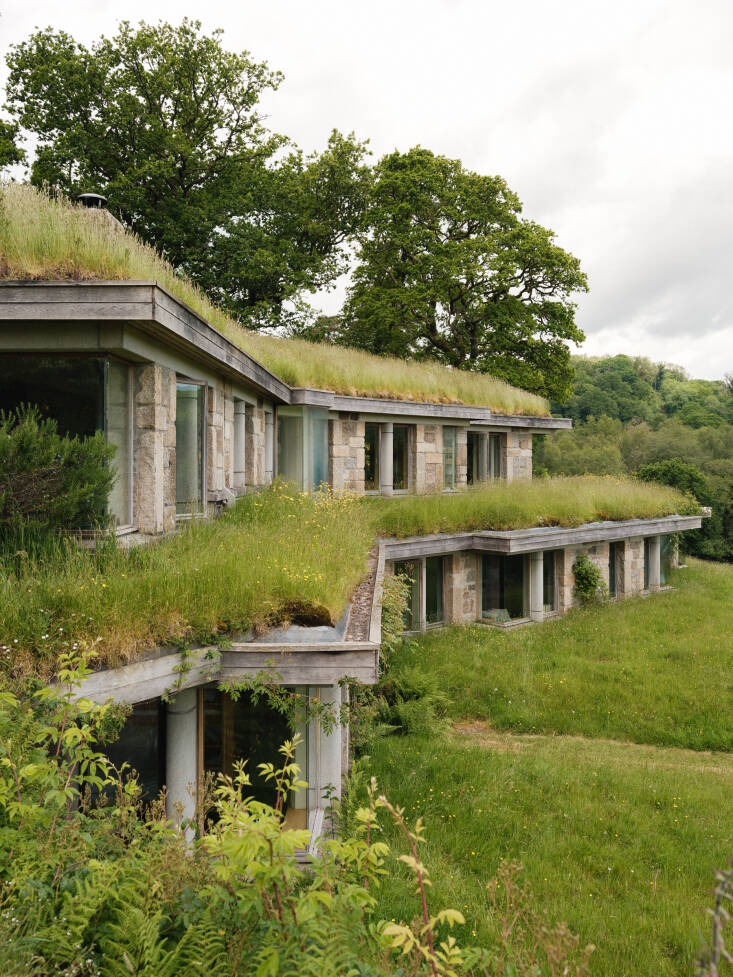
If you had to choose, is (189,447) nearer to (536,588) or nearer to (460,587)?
(460,587)

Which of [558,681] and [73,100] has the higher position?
[73,100]

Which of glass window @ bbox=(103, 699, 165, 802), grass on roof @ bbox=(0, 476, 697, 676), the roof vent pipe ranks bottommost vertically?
glass window @ bbox=(103, 699, 165, 802)

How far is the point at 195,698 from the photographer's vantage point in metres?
6.53

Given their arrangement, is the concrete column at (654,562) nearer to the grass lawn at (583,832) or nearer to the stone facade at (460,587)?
the stone facade at (460,587)

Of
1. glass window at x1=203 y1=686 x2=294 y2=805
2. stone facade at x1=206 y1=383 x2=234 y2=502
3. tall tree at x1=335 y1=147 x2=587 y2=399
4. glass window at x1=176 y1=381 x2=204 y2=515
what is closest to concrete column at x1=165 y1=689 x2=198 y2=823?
glass window at x1=203 y1=686 x2=294 y2=805

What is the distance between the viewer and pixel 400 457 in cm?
1983

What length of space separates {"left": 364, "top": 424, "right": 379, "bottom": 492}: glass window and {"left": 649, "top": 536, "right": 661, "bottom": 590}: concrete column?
10.9 meters

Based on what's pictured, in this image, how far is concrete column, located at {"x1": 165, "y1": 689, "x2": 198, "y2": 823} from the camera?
638 centimetres

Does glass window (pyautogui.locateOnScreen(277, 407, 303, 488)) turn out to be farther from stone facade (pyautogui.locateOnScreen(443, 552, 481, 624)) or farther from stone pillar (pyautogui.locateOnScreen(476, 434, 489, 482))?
stone pillar (pyautogui.locateOnScreen(476, 434, 489, 482))

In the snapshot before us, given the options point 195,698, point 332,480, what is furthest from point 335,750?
point 332,480

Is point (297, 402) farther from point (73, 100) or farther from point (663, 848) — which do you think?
point (73, 100)

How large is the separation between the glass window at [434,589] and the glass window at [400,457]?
2.86 meters

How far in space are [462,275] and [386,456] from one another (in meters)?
12.7

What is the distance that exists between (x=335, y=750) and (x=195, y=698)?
1773 millimetres
